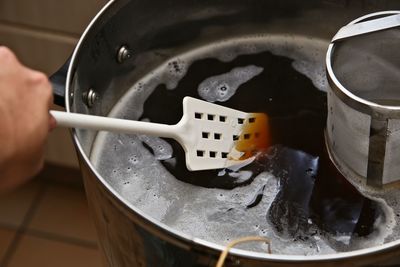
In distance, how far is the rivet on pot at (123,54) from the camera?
2.19 ft

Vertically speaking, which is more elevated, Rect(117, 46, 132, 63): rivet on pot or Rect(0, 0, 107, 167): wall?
Rect(117, 46, 132, 63): rivet on pot

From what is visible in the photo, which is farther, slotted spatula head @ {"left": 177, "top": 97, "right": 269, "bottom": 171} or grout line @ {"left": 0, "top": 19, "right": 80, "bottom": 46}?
grout line @ {"left": 0, "top": 19, "right": 80, "bottom": 46}

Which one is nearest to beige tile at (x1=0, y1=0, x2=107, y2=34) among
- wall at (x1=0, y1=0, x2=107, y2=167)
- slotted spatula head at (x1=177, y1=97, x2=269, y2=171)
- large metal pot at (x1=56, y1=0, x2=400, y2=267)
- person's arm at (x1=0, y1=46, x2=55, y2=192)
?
wall at (x1=0, y1=0, x2=107, y2=167)

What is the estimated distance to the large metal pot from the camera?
46cm

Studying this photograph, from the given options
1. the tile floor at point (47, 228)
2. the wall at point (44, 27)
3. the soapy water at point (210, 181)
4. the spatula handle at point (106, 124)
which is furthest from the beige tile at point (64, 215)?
the spatula handle at point (106, 124)

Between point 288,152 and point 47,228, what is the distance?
0.59 metres

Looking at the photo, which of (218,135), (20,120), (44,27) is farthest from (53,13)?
(20,120)

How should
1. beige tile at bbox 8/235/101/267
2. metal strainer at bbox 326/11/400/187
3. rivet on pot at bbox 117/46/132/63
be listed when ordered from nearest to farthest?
metal strainer at bbox 326/11/400/187, rivet on pot at bbox 117/46/132/63, beige tile at bbox 8/235/101/267

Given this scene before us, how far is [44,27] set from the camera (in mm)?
912

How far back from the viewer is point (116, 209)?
1.61 feet

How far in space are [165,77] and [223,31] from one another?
8 cm

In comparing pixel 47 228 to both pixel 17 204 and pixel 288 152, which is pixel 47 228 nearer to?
pixel 17 204

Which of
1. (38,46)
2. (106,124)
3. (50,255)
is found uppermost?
(106,124)

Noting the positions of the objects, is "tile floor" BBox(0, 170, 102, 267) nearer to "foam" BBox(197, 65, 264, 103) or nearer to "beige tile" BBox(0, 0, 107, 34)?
"beige tile" BBox(0, 0, 107, 34)
